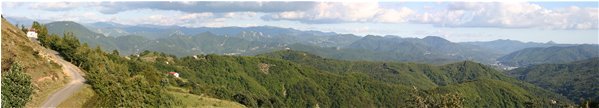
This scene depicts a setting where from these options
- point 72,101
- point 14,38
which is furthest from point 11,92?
point 14,38

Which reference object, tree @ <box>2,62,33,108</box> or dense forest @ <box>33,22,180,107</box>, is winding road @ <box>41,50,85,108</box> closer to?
dense forest @ <box>33,22,180,107</box>

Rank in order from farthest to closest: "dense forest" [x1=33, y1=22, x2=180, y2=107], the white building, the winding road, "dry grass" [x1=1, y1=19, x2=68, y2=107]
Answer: the white building < "dry grass" [x1=1, y1=19, x2=68, y2=107] < "dense forest" [x1=33, y1=22, x2=180, y2=107] < the winding road

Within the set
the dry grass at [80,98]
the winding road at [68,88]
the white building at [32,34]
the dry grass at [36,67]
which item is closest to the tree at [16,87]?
Answer: the winding road at [68,88]

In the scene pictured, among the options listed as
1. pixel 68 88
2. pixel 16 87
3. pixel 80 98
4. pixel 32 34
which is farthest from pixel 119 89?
pixel 32 34

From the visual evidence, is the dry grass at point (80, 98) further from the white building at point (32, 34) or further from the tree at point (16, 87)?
the white building at point (32, 34)

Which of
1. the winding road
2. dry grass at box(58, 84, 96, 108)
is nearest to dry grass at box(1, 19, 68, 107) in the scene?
the winding road

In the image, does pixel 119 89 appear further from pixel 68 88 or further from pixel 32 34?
pixel 32 34

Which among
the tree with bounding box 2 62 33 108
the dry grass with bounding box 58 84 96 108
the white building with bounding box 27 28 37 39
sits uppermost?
the tree with bounding box 2 62 33 108

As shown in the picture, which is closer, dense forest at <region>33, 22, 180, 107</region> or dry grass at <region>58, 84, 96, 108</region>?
dry grass at <region>58, 84, 96, 108</region>
